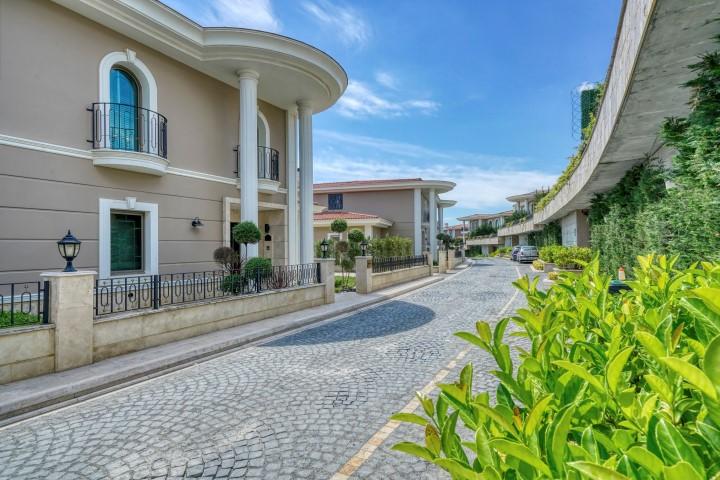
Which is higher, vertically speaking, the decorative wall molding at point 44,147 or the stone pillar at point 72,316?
the decorative wall molding at point 44,147

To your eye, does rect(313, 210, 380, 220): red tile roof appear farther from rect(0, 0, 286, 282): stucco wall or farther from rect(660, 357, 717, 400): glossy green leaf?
rect(660, 357, 717, 400): glossy green leaf

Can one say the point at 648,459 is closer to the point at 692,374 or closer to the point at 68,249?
the point at 692,374

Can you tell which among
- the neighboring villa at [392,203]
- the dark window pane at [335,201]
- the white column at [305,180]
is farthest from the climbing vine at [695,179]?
the dark window pane at [335,201]

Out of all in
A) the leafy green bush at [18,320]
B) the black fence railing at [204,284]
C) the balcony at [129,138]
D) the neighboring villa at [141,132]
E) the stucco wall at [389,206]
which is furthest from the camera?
the stucco wall at [389,206]

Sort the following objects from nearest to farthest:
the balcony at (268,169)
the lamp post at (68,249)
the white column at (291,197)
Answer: the lamp post at (68,249), the balcony at (268,169), the white column at (291,197)

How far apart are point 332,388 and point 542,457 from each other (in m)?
4.51

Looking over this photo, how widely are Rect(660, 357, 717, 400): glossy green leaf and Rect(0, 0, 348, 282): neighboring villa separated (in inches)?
416

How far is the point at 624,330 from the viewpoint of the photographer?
2068 mm

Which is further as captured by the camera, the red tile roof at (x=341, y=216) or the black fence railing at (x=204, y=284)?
the red tile roof at (x=341, y=216)

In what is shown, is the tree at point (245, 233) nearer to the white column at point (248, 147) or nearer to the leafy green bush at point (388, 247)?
the white column at point (248, 147)

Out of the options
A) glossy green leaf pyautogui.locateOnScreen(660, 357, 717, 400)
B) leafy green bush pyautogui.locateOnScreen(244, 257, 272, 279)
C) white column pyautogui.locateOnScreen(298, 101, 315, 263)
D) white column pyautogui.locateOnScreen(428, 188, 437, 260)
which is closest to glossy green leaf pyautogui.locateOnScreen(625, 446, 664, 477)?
glossy green leaf pyautogui.locateOnScreen(660, 357, 717, 400)

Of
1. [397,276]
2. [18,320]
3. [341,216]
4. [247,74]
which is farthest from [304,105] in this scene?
[341,216]

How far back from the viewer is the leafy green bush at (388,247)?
84.1ft

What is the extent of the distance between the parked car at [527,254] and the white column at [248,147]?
102ft
